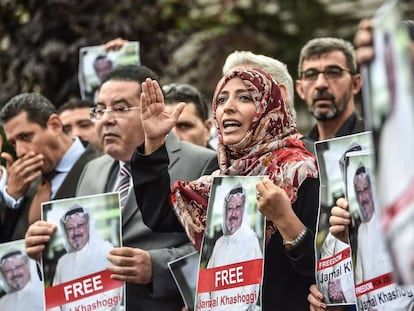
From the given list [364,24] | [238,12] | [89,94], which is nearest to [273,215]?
[364,24]

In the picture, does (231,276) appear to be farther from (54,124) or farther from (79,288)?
(54,124)

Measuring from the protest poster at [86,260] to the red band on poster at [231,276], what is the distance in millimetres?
602

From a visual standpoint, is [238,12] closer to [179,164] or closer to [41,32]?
[41,32]

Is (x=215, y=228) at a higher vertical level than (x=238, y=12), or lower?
lower

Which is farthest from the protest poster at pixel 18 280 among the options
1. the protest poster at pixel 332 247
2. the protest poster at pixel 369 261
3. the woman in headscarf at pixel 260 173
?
the protest poster at pixel 369 261

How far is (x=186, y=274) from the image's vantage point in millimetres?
4453

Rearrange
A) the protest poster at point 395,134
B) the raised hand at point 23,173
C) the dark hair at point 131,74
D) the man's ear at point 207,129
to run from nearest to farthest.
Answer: the protest poster at point 395,134, the dark hair at point 131,74, the raised hand at point 23,173, the man's ear at point 207,129

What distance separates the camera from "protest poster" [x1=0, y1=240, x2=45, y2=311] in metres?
4.88

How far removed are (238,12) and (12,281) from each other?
9.27 metres

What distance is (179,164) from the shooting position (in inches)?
193

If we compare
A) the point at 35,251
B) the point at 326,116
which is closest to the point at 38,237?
the point at 35,251

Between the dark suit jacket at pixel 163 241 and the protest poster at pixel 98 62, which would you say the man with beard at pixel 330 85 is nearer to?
the dark suit jacket at pixel 163 241

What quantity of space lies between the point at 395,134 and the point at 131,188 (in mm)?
2724

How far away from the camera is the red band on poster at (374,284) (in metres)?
3.68
